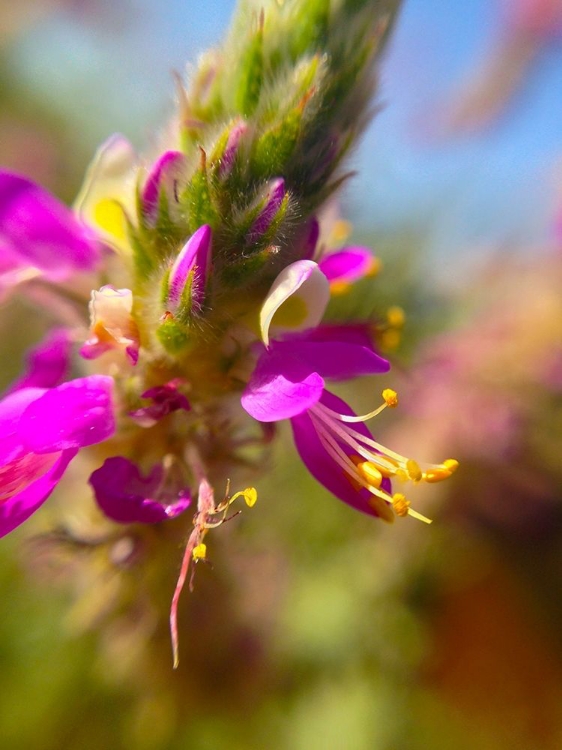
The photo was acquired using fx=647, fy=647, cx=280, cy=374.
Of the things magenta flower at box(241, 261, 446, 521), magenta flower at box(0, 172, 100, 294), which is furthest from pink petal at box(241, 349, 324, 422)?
magenta flower at box(0, 172, 100, 294)

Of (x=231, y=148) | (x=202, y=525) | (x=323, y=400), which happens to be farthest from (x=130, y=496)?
(x=231, y=148)

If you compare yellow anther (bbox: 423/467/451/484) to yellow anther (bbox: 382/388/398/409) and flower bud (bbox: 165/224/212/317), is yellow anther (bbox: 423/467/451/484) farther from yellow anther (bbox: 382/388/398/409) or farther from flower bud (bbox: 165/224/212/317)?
flower bud (bbox: 165/224/212/317)

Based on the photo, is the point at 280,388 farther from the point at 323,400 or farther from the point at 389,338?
the point at 389,338

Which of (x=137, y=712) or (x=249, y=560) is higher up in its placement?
(x=249, y=560)

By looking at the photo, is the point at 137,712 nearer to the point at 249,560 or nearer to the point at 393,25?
the point at 249,560

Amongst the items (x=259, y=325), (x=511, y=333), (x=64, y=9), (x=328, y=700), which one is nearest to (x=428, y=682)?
(x=328, y=700)

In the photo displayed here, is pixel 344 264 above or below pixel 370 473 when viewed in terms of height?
above
